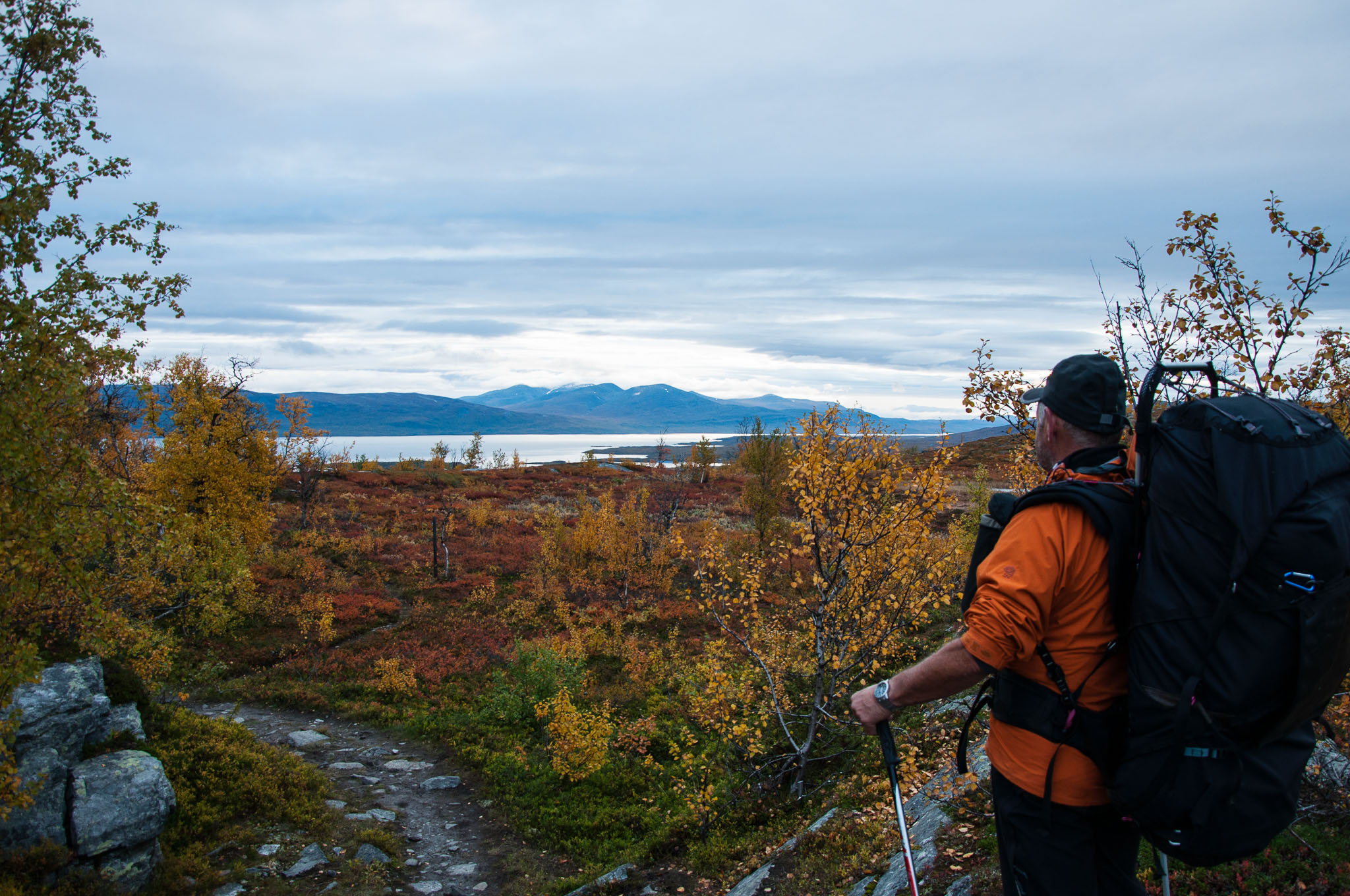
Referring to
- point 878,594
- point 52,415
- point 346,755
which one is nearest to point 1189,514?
point 878,594

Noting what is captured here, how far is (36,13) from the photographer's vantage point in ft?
20.7

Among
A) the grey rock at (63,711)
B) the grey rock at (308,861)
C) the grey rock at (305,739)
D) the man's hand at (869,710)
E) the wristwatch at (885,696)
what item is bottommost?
the grey rock at (305,739)

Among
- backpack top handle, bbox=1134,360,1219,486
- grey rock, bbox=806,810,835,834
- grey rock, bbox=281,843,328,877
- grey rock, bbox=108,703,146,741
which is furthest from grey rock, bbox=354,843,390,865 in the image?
backpack top handle, bbox=1134,360,1219,486

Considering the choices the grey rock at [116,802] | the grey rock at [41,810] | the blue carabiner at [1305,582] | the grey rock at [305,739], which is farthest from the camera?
the grey rock at [305,739]

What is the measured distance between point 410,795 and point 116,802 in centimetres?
442

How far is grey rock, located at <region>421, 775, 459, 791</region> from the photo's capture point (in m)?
11.7

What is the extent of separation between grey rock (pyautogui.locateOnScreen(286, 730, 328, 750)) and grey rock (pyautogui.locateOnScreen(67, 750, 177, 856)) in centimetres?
442

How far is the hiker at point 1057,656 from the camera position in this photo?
2.50 m

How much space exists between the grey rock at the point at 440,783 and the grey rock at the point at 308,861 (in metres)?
2.68

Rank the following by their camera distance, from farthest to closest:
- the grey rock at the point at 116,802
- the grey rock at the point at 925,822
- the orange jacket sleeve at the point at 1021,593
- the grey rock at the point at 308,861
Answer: the grey rock at the point at 308,861 < the grey rock at the point at 116,802 < the grey rock at the point at 925,822 < the orange jacket sleeve at the point at 1021,593

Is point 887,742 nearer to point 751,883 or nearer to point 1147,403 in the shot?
point 1147,403

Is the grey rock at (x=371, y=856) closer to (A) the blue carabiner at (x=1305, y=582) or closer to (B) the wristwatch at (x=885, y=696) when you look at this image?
(B) the wristwatch at (x=885, y=696)

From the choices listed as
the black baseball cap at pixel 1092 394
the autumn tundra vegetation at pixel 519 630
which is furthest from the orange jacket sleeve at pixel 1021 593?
the autumn tundra vegetation at pixel 519 630

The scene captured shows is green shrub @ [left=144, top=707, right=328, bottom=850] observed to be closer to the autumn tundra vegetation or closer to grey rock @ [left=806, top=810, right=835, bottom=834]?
the autumn tundra vegetation
